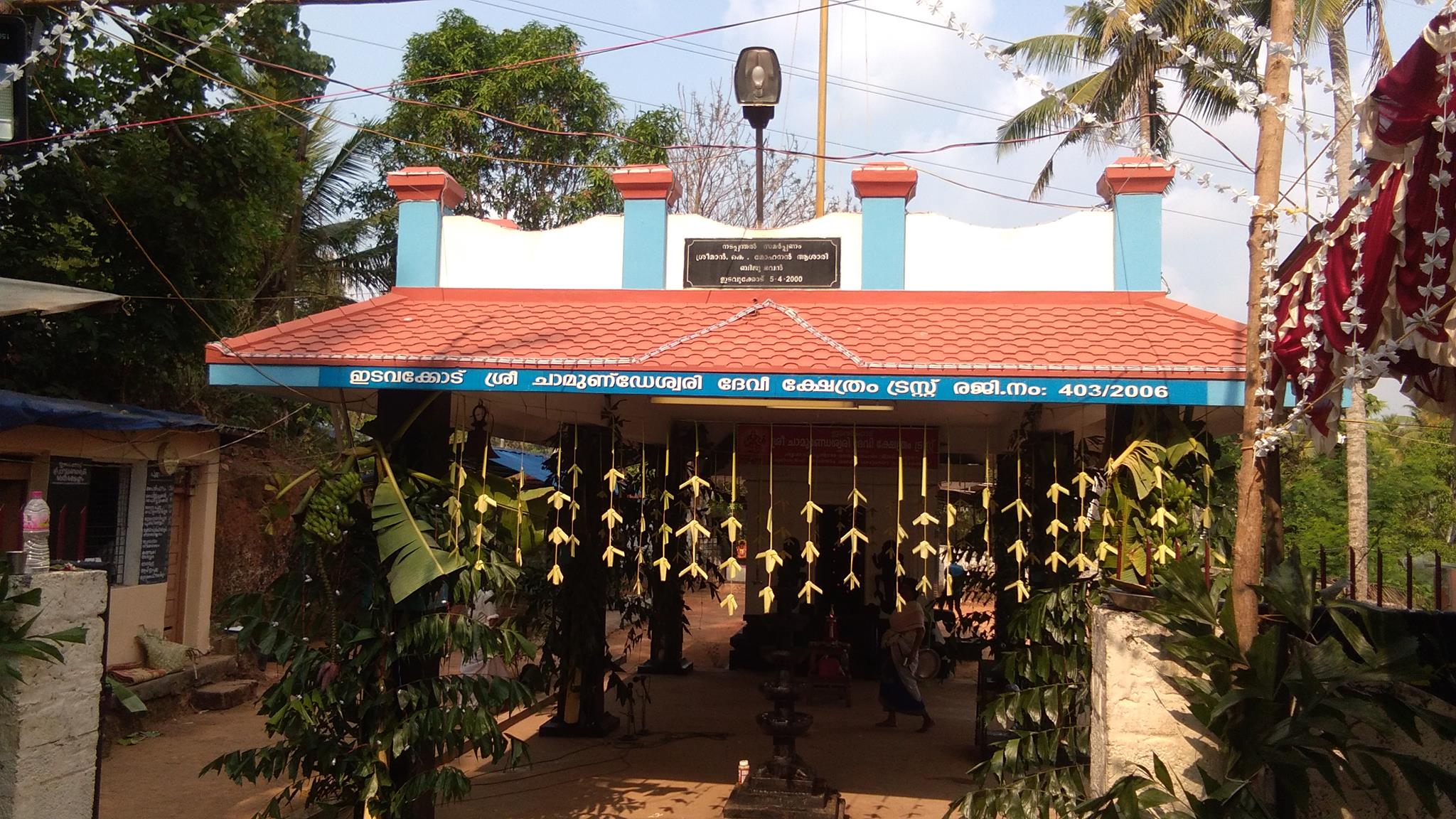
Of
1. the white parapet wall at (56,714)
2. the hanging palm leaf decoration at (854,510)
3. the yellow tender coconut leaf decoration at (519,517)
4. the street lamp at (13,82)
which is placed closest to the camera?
the white parapet wall at (56,714)

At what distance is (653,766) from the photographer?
9250 millimetres

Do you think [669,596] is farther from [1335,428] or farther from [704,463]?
[1335,428]

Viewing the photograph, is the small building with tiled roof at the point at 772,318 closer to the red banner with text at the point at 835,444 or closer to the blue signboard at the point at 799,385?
the blue signboard at the point at 799,385

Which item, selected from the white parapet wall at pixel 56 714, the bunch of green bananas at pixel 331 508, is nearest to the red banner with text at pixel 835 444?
the bunch of green bananas at pixel 331 508

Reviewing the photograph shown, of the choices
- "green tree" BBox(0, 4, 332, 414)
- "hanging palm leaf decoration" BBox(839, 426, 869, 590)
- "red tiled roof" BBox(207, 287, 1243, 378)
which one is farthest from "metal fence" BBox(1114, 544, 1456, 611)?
"green tree" BBox(0, 4, 332, 414)

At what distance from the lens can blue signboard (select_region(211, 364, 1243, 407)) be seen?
19.2 ft

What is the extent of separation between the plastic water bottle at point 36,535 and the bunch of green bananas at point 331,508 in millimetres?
1384

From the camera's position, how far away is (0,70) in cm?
704

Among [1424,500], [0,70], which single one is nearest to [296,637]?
[0,70]

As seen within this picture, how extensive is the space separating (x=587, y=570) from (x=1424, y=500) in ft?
47.6

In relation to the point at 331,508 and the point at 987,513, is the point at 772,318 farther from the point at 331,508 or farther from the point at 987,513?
the point at 331,508

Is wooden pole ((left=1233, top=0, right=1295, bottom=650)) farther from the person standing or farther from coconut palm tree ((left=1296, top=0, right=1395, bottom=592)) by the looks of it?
coconut palm tree ((left=1296, top=0, right=1395, bottom=592))

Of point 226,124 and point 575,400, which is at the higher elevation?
point 226,124

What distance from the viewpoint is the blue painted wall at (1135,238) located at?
23.5 ft
